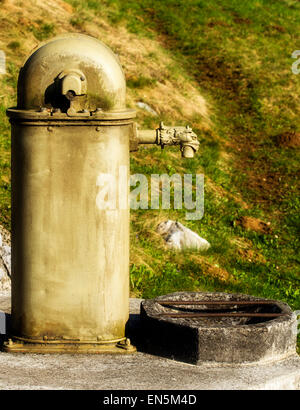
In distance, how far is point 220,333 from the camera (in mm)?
5195

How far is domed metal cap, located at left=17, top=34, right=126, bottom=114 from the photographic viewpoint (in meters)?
5.32

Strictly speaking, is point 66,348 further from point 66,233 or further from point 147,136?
point 147,136

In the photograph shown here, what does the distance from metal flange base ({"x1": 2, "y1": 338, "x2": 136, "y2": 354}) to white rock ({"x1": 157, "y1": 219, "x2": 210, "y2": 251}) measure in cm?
427

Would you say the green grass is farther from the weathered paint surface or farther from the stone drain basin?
the weathered paint surface

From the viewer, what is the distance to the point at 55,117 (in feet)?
17.5

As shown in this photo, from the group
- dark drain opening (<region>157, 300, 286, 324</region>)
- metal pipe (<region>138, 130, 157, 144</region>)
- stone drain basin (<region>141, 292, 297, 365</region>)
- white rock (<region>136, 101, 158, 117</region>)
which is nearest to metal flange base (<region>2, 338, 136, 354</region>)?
stone drain basin (<region>141, 292, 297, 365</region>)

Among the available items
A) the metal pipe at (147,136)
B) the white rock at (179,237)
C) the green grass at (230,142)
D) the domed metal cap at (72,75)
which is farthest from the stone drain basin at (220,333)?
the white rock at (179,237)

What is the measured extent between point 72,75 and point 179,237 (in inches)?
195

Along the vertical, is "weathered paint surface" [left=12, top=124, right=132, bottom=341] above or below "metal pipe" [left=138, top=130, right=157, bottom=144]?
below

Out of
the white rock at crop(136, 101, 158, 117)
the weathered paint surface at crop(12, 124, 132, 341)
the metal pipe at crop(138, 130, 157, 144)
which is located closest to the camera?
the weathered paint surface at crop(12, 124, 132, 341)

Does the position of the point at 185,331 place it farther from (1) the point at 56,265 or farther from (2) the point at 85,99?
(2) the point at 85,99

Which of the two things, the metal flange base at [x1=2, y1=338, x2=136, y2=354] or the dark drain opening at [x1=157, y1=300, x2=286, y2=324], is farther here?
the dark drain opening at [x1=157, y1=300, x2=286, y2=324]

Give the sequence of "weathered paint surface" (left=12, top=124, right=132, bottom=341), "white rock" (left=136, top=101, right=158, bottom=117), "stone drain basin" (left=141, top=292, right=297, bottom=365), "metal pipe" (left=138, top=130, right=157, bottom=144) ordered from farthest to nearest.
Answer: "white rock" (left=136, top=101, right=158, bottom=117)
"metal pipe" (left=138, top=130, right=157, bottom=144)
"weathered paint surface" (left=12, top=124, right=132, bottom=341)
"stone drain basin" (left=141, top=292, right=297, bottom=365)

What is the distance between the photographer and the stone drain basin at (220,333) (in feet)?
17.1
